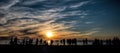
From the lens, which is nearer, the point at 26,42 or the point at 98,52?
the point at 98,52

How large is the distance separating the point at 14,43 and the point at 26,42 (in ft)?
22.8

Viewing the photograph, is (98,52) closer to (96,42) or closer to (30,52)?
(30,52)

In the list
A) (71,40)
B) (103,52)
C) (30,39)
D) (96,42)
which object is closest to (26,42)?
(30,39)

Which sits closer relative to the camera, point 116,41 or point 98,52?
point 98,52

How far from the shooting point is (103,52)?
37750 mm

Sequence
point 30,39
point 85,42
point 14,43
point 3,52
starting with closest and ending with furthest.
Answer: point 3,52 < point 14,43 < point 30,39 < point 85,42

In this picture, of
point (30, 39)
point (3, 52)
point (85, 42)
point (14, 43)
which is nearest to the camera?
point (3, 52)

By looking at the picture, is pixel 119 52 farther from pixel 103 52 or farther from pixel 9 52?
pixel 9 52

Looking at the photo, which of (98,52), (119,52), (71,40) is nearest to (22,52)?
(98,52)

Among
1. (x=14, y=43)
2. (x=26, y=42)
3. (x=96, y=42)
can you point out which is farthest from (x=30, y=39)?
(x=96, y=42)

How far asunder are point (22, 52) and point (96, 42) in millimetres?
35922

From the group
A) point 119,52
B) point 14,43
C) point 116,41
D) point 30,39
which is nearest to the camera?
point 119,52

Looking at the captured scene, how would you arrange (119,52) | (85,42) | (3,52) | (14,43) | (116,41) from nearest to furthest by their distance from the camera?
(3,52) < (119,52) < (14,43) < (116,41) < (85,42)

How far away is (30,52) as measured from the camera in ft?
118
